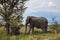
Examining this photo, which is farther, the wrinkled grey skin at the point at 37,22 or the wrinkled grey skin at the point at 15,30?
the wrinkled grey skin at the point at 37,22

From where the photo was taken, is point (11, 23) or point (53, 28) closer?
point (11, 23)

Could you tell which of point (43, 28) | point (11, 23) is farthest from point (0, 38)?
point (43, 28)

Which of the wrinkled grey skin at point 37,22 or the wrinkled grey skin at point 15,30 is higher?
the wrinkled grey skin at point 37,22

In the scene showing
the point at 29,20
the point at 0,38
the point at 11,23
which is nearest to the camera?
the point at 0,38

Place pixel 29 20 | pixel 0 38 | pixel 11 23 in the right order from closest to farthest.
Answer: pixel 0 38 < pixel 11 23 < pixel 29 20

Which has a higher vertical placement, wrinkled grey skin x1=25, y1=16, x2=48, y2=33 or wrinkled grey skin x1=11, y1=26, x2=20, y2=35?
wrinkled grey skin x1=25, y1=16, x2=48, y2=33

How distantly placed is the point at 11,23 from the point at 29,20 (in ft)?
7.09

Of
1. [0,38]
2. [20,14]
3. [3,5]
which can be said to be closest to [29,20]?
[20,14]

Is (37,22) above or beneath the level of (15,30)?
above

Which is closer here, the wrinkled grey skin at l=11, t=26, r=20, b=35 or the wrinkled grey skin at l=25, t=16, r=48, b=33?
the wrinkled grey skin at l=11, t=26, r=20, b=35

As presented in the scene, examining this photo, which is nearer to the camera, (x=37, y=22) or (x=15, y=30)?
(x=15, y=30)

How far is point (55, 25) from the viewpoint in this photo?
2062 centimetres

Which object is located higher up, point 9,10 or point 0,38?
point 9,10

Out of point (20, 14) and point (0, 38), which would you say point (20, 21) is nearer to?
point (20, 14)
